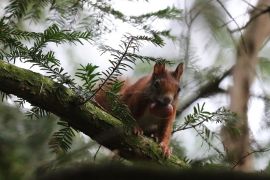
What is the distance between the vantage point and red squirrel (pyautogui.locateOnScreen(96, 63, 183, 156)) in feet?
10.6

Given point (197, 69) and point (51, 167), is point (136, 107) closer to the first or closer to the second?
point (197, 69)

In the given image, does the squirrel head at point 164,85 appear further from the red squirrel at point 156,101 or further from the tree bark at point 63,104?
the tree bark at point 63,104

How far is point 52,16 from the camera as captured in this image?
91.4 inches

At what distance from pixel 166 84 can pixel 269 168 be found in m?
1.72

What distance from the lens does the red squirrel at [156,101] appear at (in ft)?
10.6

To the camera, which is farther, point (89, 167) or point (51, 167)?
point (51, 167)

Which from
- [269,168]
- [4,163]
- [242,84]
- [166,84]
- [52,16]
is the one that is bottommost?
A: [4,163]

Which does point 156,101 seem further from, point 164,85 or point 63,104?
point 63,104

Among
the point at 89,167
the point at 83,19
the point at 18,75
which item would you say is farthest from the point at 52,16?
the point at 89,167

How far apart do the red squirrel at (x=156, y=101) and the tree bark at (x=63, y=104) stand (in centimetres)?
91

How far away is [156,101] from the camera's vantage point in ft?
11.3

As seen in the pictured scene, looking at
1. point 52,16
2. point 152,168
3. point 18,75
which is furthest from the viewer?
point 52,16

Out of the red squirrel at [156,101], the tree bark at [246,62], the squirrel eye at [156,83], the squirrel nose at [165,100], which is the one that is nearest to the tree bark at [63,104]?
the red squirrel at [156,101]

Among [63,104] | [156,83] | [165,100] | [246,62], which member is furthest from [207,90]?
[63,104]
